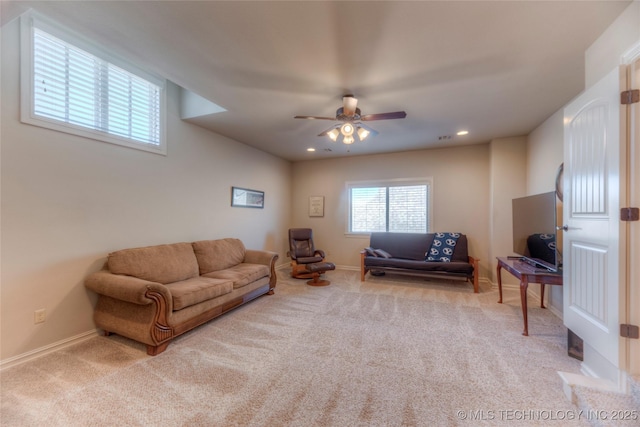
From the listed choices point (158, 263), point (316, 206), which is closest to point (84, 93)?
point (158, 263)

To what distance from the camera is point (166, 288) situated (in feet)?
7.36

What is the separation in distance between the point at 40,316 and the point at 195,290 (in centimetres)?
128

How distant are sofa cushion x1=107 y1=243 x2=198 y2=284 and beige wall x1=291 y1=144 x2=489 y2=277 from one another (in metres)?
3.25

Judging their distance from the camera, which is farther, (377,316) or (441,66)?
(377,316)

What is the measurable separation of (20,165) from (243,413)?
274 cm

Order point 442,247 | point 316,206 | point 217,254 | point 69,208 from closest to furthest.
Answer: point 69,208
point 217,254
point 442,247
point 316,206

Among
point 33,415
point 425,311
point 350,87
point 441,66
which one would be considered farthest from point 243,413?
point 441,66

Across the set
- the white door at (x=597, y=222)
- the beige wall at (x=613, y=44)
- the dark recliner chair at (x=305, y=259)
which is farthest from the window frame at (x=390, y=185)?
the beige wall at (x=613, y=44)

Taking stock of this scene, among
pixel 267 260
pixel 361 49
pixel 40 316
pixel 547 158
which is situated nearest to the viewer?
pixel 361 49

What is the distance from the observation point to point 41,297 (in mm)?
2182

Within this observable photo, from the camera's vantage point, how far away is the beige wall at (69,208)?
2018 millimetres

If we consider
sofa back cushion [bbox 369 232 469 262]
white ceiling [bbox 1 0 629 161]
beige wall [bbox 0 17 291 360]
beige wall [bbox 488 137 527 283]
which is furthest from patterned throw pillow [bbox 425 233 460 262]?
beige wall [bbox 0 17 291 360]

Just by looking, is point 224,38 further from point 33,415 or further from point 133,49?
point 33,415

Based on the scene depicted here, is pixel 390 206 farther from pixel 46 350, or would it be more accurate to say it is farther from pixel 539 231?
pixel 46 350
